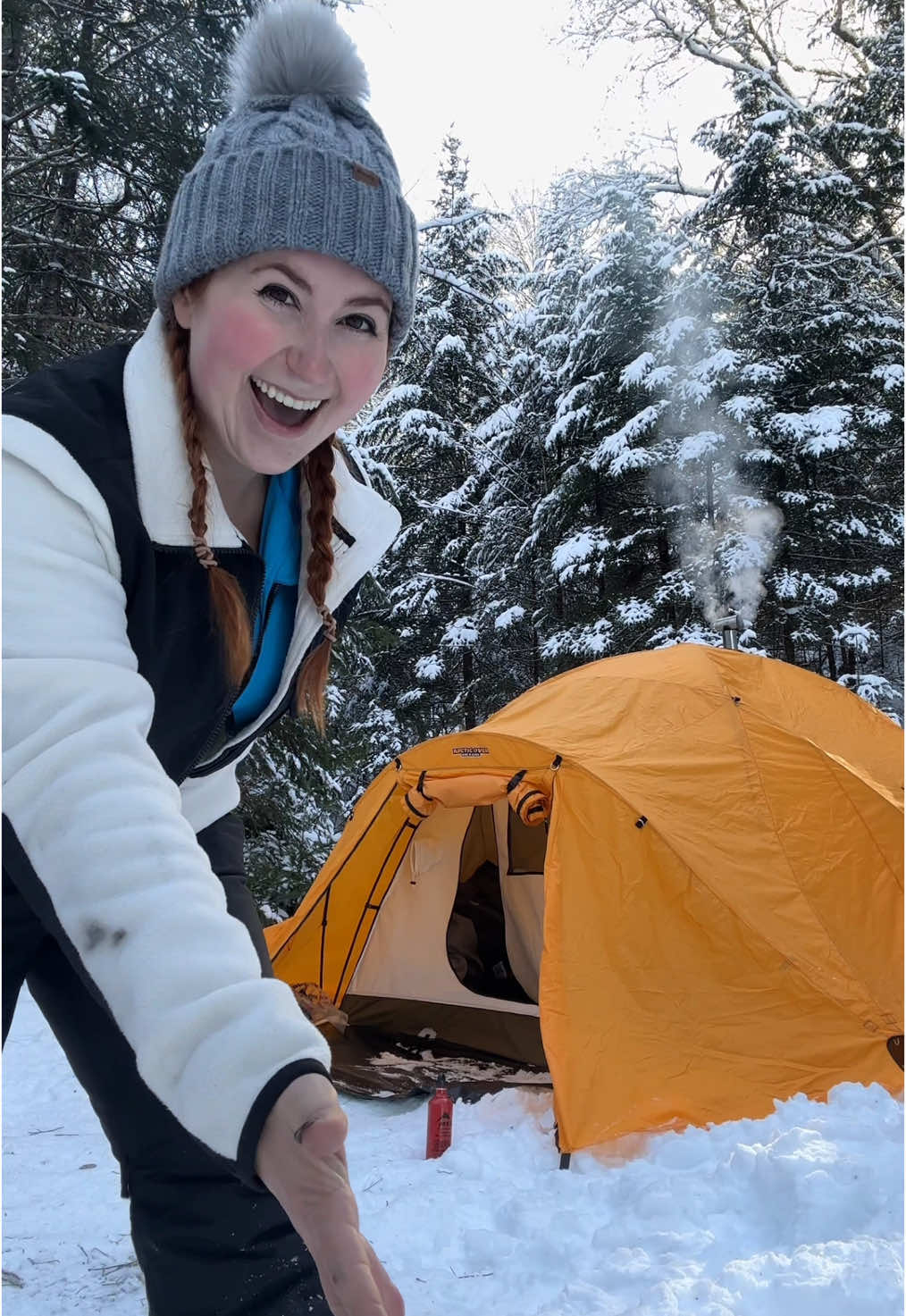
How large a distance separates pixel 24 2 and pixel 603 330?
28.1ft

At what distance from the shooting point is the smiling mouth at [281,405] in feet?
4.30

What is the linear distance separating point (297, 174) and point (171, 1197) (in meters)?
1.41

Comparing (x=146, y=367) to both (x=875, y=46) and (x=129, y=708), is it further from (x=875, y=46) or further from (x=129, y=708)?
(x=875, y=46)

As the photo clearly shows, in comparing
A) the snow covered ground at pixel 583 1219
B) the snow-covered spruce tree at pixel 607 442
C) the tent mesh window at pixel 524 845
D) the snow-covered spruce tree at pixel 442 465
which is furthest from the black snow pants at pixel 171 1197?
the snow-covered spruce tree at pixel 442 465

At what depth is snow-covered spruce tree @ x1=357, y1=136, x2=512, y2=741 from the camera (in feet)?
46.6

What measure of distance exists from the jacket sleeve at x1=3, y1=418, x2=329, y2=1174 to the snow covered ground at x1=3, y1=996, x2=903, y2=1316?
88.9 inches

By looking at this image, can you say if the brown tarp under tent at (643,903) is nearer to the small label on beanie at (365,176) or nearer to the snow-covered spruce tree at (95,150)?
the small label on beanie at (365,176)

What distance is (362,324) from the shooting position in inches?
53.9

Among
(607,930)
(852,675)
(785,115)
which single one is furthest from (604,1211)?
(785,115)

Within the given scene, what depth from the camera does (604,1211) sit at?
3.02m

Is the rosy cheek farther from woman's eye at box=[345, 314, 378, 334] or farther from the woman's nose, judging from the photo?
woman's eye at box=[345, 314, 378, 334]

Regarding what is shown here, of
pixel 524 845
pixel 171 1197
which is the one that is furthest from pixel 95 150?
pixel 171 1197

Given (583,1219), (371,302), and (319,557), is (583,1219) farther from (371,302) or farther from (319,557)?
(371,302)

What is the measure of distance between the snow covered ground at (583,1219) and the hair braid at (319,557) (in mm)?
1901
